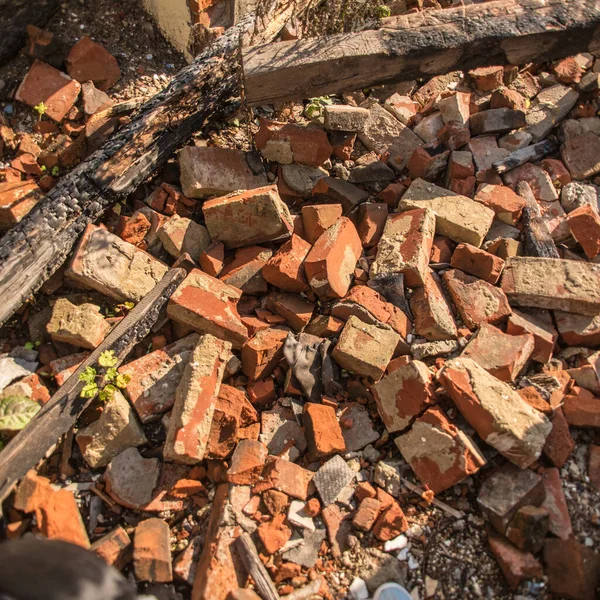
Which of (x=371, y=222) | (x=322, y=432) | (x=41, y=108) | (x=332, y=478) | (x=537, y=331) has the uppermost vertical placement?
(x=41, y=108)

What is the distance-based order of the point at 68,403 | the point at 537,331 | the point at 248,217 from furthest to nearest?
the point at 248,217 < the point at 537,331 < the point at 68,403

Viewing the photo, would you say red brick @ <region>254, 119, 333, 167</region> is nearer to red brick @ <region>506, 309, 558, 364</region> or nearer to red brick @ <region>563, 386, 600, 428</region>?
red brick @ <region>506, 309, 558, 364</region>

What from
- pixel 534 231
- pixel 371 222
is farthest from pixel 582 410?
pixel 371 222

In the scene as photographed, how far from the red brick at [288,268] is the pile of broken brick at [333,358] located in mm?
15

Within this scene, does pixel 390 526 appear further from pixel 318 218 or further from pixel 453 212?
pixel 453 212

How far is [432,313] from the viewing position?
3.41 m

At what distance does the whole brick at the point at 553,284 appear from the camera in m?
3.42

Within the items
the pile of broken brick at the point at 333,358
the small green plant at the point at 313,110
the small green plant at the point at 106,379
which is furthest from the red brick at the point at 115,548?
the small green plant at the point at 313,110

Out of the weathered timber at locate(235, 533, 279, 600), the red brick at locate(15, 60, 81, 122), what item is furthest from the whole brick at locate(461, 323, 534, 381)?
the red brick at locate(15, 60, 81, 122)

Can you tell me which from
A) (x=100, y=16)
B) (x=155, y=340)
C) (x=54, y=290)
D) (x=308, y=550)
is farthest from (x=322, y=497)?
(x=100, y=16)

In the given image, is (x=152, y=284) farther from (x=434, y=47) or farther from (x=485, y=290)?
(x=434, y=47)

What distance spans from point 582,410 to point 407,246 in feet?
4.82

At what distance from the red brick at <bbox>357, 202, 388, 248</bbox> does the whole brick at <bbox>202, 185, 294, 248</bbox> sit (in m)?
0.55

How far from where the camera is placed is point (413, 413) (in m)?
3.04
